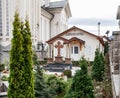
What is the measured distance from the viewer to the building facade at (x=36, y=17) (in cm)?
3759

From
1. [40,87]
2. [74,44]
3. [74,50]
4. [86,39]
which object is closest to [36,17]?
[74,44]

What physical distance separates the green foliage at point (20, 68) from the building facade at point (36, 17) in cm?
1863

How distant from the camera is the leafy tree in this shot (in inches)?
296

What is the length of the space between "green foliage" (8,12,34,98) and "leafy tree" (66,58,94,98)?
112cm

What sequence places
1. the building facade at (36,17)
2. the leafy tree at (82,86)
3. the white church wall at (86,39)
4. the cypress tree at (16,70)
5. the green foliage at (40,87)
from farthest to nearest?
the building facade at (36,17) → the white church wall at (86,39) → the green foliage at (40,87) → the leafy tree at (82,86) → the cypress tree at (16,70)

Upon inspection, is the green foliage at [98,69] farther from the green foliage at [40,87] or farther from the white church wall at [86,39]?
the white church wall at [86,39]

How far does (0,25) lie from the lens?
37781mm

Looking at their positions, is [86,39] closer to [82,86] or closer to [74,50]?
[74,50]

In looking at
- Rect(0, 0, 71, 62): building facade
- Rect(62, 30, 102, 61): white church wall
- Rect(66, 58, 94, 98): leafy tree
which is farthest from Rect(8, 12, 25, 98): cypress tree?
Rect(62, 30, 102, 61): white church wall

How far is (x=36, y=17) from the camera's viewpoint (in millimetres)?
42406

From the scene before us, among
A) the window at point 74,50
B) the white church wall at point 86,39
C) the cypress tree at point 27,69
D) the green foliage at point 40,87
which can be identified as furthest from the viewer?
the window at point 74,50

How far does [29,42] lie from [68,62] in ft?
79.4

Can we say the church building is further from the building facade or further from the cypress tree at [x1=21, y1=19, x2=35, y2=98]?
the cypress tree at [x1=21, y1=19, x2=35, y2=98]

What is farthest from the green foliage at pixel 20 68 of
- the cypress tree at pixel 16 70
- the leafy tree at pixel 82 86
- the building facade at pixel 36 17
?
the building facade at pixel 36 17
